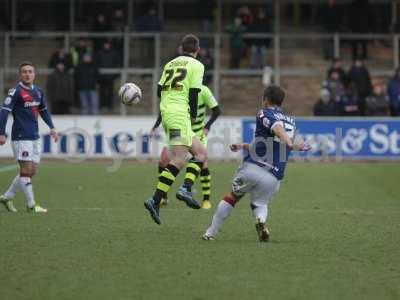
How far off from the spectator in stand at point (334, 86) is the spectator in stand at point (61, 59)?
6.36 metres

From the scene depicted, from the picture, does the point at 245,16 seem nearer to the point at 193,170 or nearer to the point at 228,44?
the point at 228,44

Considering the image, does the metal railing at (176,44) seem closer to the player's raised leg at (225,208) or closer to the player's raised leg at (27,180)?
the player's raised leg at (27,180)

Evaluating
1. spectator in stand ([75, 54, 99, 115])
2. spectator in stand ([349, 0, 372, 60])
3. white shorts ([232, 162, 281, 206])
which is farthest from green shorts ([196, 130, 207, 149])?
spectator in stand ([349, 0, 372, 60])

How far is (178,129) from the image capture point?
42.7 ft

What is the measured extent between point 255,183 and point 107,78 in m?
17.8

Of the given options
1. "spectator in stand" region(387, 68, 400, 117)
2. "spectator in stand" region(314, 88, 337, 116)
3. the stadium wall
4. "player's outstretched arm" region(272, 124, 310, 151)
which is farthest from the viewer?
"spectator in stand" region(387, 68, 400, 117)

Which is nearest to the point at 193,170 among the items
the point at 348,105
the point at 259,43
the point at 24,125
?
the point at 24,125

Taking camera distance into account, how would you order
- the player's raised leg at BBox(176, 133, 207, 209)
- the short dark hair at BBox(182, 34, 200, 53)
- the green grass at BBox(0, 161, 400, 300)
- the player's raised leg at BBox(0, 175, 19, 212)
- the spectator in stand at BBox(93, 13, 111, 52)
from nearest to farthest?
1. the green grass at BBox(0, 161, 400, 300)
2. the player's raised leg at BBox(176, 133, 207, 209)
3. the short dark hair at BBox(182, 34, 200, 53)
4. the player's raised leg at BBox(0, 175, 19, 212)
5. the spectator in stand at BBox(93, 13, 111, 52)

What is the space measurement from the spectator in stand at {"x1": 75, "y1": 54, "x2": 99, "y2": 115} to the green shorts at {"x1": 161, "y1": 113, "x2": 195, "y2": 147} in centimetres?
1459

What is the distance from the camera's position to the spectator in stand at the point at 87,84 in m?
27.5

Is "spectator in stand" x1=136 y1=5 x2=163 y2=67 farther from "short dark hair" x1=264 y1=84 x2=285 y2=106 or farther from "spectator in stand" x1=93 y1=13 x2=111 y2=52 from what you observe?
"short dark hair" x1=264 y1=84 x2=285 y2=106

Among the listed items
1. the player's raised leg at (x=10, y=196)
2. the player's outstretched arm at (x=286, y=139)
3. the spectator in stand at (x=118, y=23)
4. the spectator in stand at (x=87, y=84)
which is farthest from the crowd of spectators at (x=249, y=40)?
the player's outstretched arm at (x=286, y=139)

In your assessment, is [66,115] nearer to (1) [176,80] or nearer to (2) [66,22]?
(2) [66,22]

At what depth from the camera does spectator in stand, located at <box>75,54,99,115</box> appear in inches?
1081
